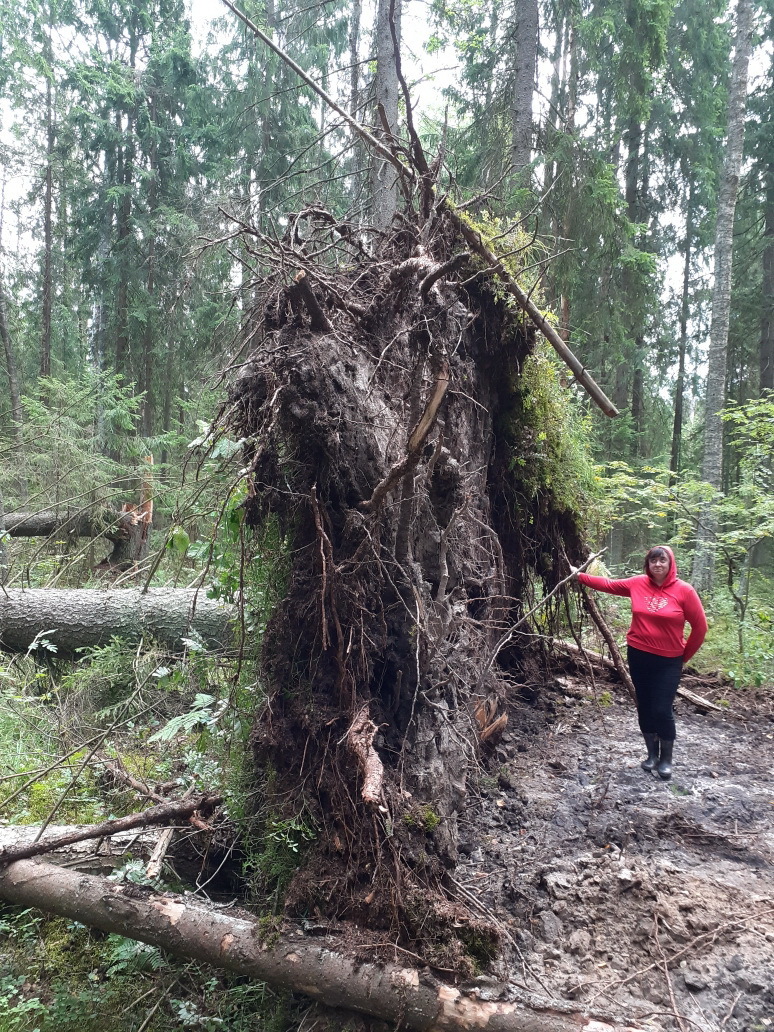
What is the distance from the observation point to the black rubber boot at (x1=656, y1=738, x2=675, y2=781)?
14.1 ft

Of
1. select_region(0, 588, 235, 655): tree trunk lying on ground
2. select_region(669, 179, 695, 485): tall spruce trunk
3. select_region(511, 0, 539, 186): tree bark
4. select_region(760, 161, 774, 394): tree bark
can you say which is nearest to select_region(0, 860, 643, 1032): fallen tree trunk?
select_region(0, 588, 235, 655): tree trunk lying on ground

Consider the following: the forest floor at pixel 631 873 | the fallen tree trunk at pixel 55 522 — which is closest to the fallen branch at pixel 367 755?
the forest floor at pixel 631 873

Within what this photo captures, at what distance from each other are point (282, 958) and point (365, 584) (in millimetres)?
1701

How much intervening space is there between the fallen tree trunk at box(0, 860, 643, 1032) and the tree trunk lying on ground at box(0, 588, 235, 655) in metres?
3.17

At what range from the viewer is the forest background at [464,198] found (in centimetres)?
804

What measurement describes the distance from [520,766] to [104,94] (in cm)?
1789

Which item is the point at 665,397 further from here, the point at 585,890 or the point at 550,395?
the point at 585,890

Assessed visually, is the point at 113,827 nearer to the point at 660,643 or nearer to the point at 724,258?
the point at 660,643

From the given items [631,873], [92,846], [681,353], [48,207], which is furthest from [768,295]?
[48,207]

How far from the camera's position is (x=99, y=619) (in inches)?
252

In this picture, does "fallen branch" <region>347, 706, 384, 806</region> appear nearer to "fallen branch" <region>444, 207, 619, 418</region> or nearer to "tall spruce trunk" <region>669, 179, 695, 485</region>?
"fallen branch" <region>444, 207, 619, 418</region>

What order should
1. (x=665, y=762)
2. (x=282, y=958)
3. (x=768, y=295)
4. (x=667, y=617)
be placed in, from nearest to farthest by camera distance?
(x=282, y=958) < (x=667, y=617) < (x=665, y=762) < (x=768, y=295)

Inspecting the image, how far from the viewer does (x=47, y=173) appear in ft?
51.6

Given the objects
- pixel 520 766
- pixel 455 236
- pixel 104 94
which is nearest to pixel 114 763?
pixel 520 766
